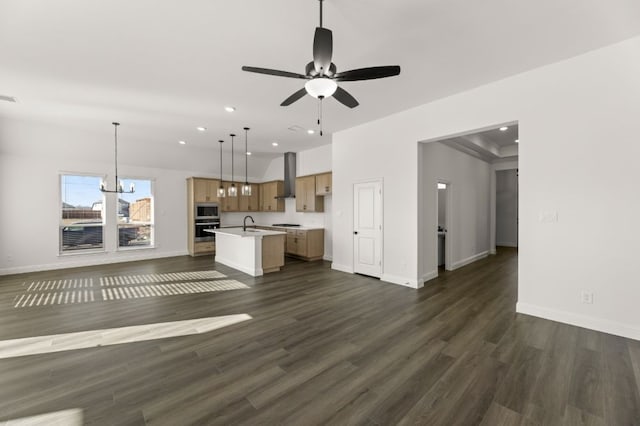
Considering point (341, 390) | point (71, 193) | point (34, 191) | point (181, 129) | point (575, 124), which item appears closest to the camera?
point (341, 390)

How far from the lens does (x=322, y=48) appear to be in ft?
6.96

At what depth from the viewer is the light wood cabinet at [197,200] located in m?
8.43

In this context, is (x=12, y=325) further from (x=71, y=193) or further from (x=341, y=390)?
(x=71, y=193)

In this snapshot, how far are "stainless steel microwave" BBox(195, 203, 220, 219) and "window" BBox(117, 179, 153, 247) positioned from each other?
1274 millimetres

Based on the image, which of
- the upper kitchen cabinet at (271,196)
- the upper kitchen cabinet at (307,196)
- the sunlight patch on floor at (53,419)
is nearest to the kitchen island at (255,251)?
the upper kitchen cabinet at (307,196)

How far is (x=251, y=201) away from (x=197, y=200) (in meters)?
1.79

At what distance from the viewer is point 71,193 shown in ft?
23.0

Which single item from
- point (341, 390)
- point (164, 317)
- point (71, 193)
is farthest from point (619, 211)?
point (71, 193)

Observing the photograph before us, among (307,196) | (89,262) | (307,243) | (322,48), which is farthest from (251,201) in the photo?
(322,48)

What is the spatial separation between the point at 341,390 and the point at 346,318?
1415mm

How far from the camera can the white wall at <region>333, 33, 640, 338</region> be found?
117 inches

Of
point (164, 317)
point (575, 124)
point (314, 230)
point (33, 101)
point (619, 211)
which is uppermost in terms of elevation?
point (33, 101)

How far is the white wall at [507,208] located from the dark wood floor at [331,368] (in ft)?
22.5

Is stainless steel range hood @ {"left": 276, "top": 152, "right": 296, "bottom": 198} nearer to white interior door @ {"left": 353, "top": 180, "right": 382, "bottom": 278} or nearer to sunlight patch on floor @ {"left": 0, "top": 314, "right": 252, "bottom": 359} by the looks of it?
white interior door @ {"left": 353, "top": 180, "right": 382, "bottom": 278}
